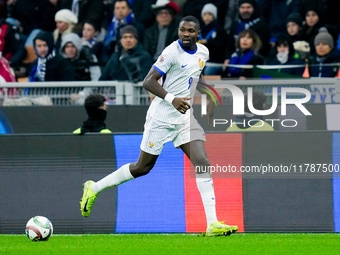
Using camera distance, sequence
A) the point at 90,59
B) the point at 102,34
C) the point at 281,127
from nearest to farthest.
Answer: the point at 281,127 → the point at 90,59 → the point at 102,34

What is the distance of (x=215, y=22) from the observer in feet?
50.6

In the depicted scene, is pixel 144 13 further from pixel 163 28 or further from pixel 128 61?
pixel 128 61

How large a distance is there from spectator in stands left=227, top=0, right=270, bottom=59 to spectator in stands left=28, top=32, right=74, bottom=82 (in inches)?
119

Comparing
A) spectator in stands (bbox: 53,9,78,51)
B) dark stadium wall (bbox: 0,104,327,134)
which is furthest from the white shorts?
spectator in stands (bbox: 53,9,78,51)

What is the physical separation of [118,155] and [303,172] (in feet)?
7.65

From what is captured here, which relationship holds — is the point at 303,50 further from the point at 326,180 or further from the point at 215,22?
the point at 326,180

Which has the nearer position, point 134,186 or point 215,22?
point 134,186

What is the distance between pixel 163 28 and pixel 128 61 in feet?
5.01

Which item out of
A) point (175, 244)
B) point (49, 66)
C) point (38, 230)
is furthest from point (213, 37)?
point (175, 244)

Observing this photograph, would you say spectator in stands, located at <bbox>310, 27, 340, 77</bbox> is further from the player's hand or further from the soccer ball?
the soccer ball

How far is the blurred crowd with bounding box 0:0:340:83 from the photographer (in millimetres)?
14250

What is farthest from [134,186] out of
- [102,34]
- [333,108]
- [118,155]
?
[102,34]

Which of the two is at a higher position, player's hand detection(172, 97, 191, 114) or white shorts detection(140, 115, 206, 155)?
player's hand detection(172, 97, 191, 114)

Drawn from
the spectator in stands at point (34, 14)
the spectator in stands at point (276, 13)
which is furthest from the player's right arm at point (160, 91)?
the spectator in stands at point (34, 14)
